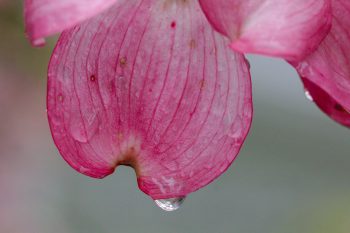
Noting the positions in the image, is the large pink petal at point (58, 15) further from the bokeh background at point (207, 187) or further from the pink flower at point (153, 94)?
the bokeh background at point (207, 187)

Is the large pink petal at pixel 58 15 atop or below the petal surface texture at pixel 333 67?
atop

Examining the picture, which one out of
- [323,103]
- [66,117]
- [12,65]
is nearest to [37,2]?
[66,117]

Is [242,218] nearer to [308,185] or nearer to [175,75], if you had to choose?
[308,185]

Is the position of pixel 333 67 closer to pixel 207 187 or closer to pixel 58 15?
pixel 58 15

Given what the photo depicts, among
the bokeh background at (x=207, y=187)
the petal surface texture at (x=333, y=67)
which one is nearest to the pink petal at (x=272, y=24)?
the petal surface texture at (x=333, y=67)

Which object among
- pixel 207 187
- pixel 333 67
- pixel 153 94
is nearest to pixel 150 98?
pixel 153 94

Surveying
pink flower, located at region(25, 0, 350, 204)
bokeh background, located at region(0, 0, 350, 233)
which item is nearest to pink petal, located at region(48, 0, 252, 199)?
pink flower, located at region(25, 0, 350, 204)
